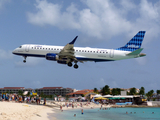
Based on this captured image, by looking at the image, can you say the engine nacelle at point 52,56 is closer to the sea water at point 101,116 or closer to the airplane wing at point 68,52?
the airplane wing at point 68,52

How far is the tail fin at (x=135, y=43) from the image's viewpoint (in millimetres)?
47219

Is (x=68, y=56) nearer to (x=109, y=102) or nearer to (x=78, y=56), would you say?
(x=78, y=56)

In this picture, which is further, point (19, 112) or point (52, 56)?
point (52, 56)

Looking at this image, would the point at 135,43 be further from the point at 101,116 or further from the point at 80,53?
the point at 101,116

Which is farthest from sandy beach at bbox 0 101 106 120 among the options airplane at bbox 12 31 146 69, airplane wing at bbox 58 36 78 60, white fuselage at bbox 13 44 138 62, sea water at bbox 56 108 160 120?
airplane wing at bbox 58 36 78 60

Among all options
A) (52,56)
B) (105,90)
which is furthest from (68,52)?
(105,90)

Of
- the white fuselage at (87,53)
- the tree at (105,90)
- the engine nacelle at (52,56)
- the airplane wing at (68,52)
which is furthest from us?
the tree at (105,90)

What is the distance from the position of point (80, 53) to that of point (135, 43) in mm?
12160

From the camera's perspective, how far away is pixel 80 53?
4556 cm

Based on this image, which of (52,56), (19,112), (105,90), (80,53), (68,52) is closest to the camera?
(19,112)

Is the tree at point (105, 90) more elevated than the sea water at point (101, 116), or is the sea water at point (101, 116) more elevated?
the tree at point (105, 90)

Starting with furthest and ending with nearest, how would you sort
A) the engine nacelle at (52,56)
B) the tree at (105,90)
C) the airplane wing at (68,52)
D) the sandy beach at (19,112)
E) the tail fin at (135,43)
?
the tree at (105,90) < the tail fin at (135,43) < the engine nacelle at (52,56) < the airplane wing at (68,52) < the sandy beach at (19,112)

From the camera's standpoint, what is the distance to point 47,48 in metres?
46.8

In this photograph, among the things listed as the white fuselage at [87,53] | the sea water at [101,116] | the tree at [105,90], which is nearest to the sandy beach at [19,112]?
the sea water at [101,116]
